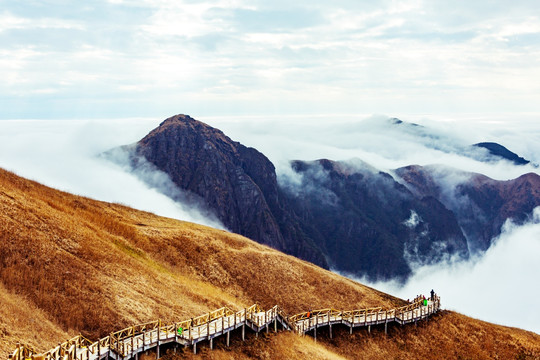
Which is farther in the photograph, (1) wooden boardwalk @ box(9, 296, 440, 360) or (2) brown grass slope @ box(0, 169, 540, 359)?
(2) brown grass slope @ box(0, 169, 540, 359)

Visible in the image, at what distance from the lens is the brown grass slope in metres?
44.7

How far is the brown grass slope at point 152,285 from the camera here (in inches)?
1759

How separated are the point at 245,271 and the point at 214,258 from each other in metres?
5.05

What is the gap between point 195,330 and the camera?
43781mm

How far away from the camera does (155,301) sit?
5234 cm

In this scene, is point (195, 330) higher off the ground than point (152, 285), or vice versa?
point (152, 285)

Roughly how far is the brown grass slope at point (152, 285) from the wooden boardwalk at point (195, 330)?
141cm

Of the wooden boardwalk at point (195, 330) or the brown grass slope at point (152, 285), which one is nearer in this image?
the wooden boardwalk at point (195, 330)

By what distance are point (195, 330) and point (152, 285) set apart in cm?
1439

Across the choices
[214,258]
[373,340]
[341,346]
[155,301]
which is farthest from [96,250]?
[373,340]

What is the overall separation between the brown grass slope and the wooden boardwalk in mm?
1407

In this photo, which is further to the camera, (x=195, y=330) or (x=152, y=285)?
(x=152, y=285)

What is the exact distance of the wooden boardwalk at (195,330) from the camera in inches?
1364

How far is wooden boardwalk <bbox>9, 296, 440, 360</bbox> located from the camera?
34.7 metres
